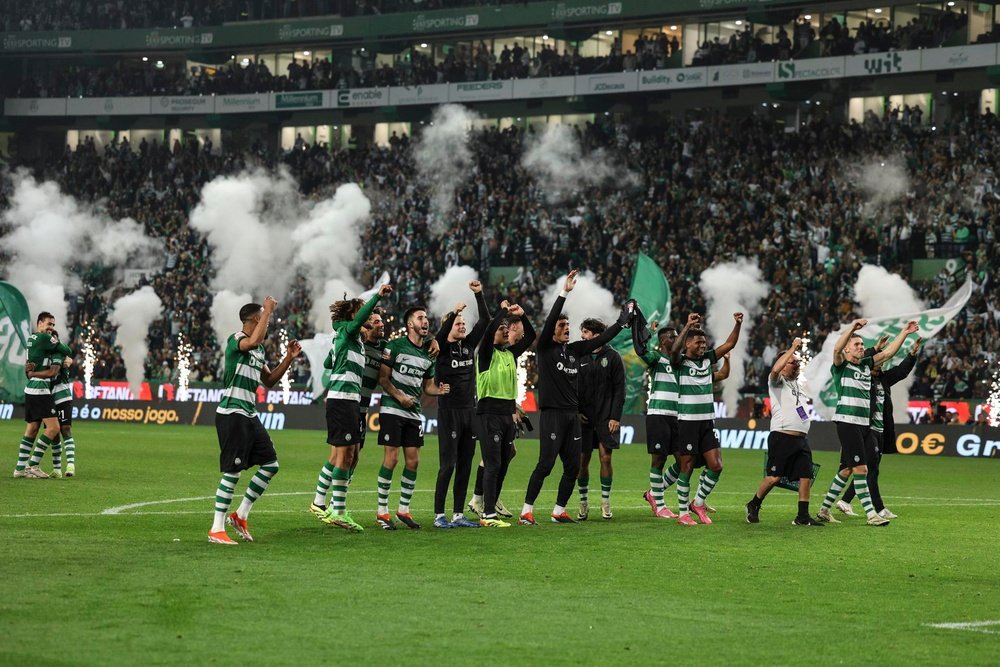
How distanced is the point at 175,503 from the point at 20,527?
382 centimetres

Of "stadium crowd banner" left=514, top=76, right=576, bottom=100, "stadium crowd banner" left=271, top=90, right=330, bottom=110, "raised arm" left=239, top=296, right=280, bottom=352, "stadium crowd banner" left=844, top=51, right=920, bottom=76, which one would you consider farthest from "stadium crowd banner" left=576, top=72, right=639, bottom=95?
"raised arm" left=239, top=296, right=280, bottom=352

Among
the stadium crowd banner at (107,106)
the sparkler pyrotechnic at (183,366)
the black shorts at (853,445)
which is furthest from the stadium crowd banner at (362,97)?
the black shorts at (853,445)

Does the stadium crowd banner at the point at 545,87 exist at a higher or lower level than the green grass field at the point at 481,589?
higher

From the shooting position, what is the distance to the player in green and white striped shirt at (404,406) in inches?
632

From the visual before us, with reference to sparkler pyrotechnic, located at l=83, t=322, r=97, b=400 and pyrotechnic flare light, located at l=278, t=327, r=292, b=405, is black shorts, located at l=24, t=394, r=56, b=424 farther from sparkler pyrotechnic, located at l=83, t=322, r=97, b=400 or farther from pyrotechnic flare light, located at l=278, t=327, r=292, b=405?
sparkler pyrotechnic, located at l=83, t=322, r=97, b=400

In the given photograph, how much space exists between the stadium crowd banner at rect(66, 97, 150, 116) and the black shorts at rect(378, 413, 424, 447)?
195 feet

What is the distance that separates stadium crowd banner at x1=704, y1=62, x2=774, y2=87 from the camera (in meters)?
56.7

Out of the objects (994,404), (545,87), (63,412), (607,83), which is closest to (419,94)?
(545,87)

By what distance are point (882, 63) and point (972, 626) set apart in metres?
46.2

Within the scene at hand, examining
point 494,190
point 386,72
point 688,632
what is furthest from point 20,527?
point 386,72

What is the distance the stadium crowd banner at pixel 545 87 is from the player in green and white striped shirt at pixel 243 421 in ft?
161

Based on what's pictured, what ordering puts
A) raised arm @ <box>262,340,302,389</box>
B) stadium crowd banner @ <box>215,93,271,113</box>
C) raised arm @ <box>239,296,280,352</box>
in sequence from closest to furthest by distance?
raised arm @ <box>239,296,280,352</box>, raised arm @ <box>262,340,302,389</box>, stadium crowd banner @ <box>215,93,271,113</box>

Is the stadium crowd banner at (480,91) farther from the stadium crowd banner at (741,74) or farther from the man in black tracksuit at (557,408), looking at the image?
the man in black tracksuit at (557,408)

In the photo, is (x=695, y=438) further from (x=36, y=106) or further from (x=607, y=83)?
(x=36, y=106)
